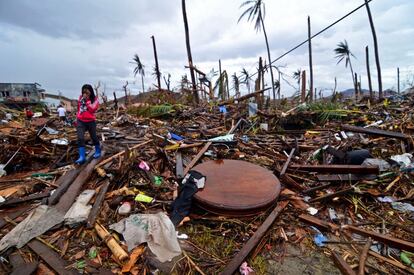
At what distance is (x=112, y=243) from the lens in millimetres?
2314

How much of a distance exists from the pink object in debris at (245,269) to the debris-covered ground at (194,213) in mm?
11

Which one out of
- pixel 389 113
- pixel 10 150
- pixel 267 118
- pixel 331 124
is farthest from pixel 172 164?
pixel 389 113

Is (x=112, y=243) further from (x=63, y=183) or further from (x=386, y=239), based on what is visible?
(x=386, y=239)

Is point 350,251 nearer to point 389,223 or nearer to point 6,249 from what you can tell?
point 389,223

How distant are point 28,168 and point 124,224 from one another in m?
3.12

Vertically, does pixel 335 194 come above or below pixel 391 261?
above

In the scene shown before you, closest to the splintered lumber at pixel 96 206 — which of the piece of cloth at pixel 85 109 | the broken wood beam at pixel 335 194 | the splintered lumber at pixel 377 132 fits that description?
the piece of cloth at pixel 85 109

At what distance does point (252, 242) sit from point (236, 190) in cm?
82

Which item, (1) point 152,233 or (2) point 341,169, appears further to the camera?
(2) point 341,169

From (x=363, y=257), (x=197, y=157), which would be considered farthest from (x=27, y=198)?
(x=363, y=257)

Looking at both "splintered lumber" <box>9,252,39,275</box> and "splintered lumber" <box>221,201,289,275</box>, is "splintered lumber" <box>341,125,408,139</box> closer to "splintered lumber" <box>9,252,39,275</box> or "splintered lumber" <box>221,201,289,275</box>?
"splintered lumber" <box>221,201,289,275</box>

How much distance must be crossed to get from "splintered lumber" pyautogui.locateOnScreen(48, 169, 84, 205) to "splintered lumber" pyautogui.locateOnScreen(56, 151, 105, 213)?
0.18 feet

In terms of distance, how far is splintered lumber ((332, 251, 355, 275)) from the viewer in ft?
6.70

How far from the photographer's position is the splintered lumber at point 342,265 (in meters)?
2.04
